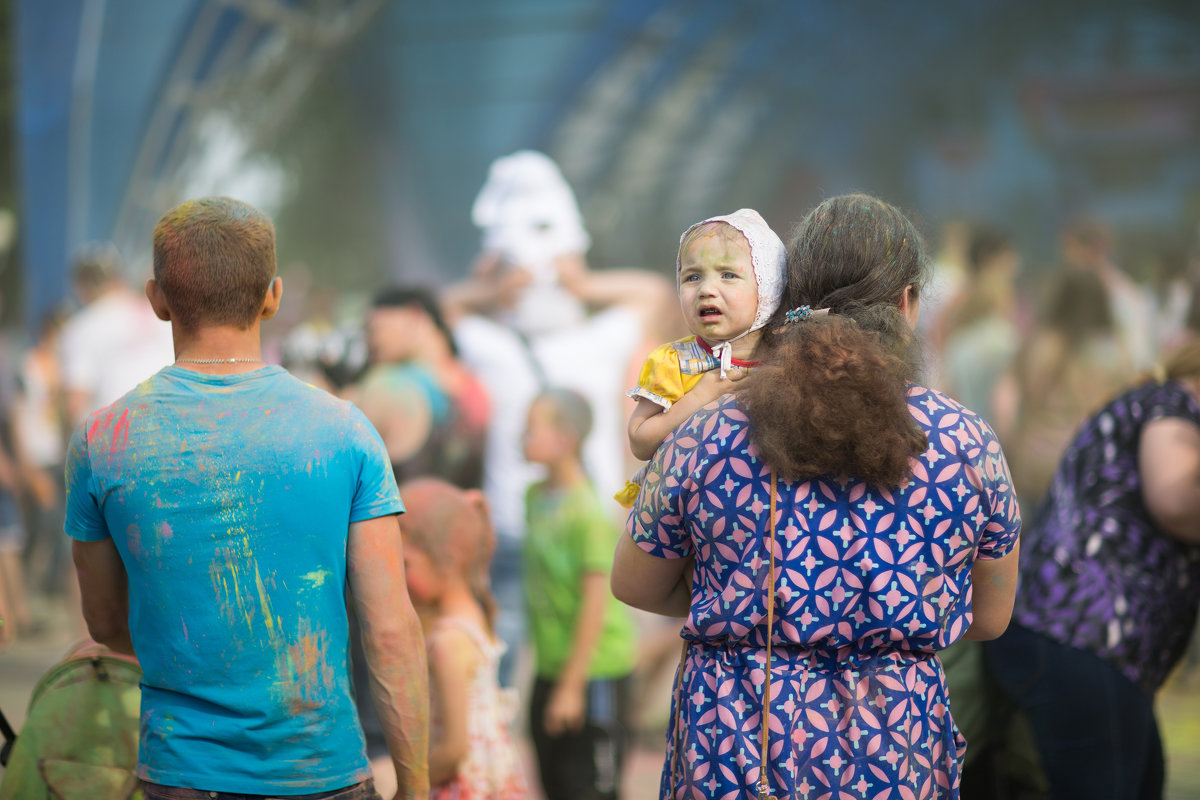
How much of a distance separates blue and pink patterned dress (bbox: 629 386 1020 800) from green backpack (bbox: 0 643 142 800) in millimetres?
1148

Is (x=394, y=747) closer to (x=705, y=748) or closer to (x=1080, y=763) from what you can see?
(x=705, y=748)

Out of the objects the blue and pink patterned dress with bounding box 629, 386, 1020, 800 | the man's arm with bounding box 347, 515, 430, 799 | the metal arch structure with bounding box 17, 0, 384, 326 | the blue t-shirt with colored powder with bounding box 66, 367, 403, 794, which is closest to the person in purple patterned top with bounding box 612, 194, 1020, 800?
the blue and pink patterned dress with bounding box 629, 386, 1020, 800

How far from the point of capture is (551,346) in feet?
20.5

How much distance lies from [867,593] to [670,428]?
47 cm

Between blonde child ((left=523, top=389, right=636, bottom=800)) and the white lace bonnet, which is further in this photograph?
blonde child ((left=523, top=389, right=636, bottom=800))

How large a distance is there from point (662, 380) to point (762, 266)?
280 mm

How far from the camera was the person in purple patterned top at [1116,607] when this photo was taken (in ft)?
9.36

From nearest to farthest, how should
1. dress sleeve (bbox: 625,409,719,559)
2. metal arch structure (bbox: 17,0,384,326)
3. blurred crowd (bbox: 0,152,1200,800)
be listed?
dress sleeve (bbox: 625,409,719,559) → blurred crowd (bbox: 0,152,1200,800) → metal arch structure (bbox: 17,0,384,326)

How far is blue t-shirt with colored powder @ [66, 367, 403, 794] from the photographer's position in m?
1.98

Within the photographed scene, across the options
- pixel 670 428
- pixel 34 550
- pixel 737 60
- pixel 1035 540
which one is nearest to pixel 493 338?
pixel 737 60

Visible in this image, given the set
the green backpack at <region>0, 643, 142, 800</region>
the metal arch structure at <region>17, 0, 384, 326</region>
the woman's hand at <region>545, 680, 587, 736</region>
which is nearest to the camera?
the green backpack at <region>0, 643, 142, 800</region>

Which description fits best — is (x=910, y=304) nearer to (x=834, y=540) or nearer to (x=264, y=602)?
(x=834, y=540)

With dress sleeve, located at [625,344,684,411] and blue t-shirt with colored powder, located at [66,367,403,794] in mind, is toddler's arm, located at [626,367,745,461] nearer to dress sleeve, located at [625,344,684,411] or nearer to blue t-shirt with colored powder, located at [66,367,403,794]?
dress sleeve, located at [625,344,684,411]

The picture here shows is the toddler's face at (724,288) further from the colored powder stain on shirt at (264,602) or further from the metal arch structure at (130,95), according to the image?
the metal arch structure at (130,95)
